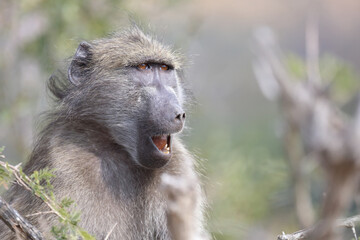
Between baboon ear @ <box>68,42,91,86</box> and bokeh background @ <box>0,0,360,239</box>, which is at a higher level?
bokeh background @ <box>0,0,360,239</box>

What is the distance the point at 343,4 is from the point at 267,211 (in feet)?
38.9

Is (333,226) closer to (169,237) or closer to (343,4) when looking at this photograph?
(169,237)

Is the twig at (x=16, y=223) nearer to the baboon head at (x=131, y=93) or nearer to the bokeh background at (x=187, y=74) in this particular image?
the baboon head at (x=131, y=93)

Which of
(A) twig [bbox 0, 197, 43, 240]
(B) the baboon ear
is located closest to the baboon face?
(B) the baboon ear

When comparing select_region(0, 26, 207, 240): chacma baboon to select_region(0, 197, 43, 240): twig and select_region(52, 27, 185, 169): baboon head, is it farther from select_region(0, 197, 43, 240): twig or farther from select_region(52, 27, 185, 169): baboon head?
select_region(0, 197, 43, 240): twig

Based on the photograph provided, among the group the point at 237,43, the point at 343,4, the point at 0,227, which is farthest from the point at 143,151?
the point at 343,4

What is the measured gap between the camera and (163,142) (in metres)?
3.54

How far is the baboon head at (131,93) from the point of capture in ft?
11.5

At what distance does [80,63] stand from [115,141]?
1.93 ft

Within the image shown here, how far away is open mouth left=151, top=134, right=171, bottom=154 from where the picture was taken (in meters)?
3.54

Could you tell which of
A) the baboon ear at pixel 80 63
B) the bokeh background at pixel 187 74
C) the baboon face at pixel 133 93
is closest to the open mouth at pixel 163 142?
the baboon face at pixel 133 93

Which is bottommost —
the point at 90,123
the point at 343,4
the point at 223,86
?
the point at 90,123

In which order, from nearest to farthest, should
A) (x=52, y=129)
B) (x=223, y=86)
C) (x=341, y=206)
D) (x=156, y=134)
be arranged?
(x=341, y=206), (x=156, y=134), (x=52, y=129), (x=223, y=86)

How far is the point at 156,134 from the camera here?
350cm
